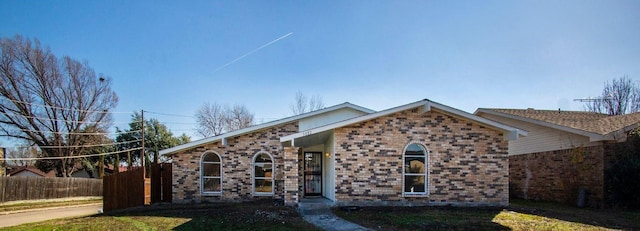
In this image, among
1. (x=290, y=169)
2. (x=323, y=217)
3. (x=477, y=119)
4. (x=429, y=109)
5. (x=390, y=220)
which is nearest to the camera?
(x=390, y=220)

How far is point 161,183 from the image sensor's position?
16125 millimetres

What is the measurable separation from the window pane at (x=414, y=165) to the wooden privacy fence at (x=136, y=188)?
10.00 meters

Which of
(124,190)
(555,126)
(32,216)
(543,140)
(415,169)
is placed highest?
(555,126)

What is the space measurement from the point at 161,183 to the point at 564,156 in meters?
16.8

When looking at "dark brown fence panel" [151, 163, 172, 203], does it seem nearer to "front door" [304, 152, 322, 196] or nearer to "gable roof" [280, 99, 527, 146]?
"front door" [304, 152, 322, 196]

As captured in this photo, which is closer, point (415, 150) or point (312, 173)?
point (415, 150)

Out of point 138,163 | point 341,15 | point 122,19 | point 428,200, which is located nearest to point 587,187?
point 428,200

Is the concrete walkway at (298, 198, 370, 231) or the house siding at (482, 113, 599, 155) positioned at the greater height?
the house siding at (482, 113, 599, 155)

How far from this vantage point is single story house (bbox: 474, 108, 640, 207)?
517 inches

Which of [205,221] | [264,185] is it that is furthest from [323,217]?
[264,185]

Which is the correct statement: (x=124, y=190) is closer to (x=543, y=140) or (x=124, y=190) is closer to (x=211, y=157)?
(x=211, y=157)

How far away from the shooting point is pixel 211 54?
613 inches

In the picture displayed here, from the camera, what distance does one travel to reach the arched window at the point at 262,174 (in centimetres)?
1524

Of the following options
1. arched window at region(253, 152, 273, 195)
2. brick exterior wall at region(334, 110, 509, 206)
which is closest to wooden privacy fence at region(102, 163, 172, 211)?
arched window at region(253, 152, 273, 195)
